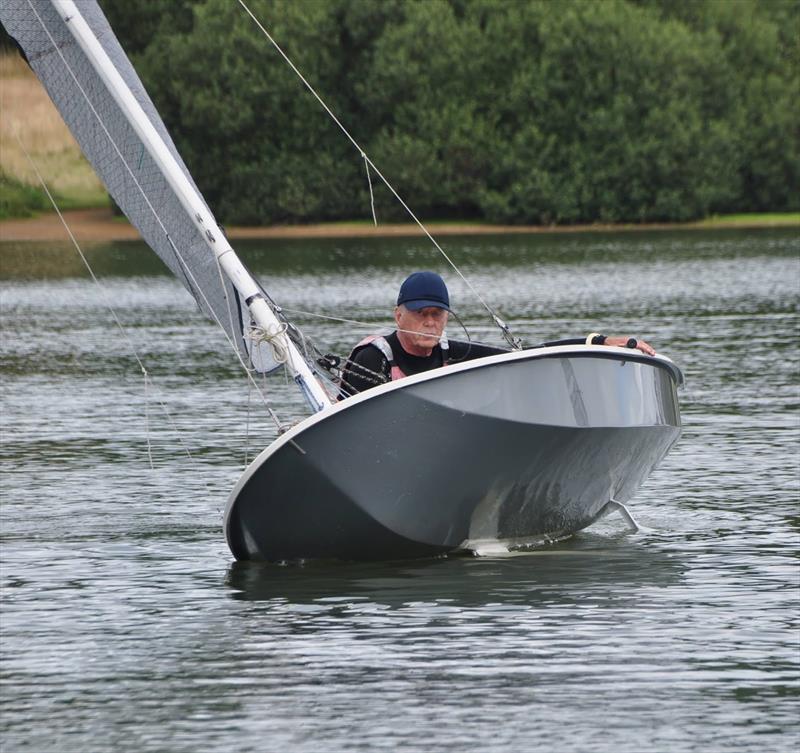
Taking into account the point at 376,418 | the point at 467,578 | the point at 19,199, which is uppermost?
the point at 376,418

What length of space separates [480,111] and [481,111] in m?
0.13

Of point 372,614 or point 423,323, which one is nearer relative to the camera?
point 372,614

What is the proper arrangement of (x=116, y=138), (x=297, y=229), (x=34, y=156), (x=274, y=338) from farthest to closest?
(x=34, y=156)
(x=297, y=229)
(x=116, y=138)
(x=274, y=338)

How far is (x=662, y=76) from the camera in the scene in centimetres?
9556

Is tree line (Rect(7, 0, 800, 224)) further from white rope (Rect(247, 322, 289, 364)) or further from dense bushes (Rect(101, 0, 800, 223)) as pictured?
white rope (Rect(247, 322, 289, 364))

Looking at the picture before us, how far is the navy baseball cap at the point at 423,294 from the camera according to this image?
41.0ft

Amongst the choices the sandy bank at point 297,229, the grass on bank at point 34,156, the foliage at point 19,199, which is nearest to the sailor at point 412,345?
the sandy bank at point 297,229

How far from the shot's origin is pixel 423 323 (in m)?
12.7

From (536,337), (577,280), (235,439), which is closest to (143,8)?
(577,280)

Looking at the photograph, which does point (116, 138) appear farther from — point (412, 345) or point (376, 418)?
point (376, 418)

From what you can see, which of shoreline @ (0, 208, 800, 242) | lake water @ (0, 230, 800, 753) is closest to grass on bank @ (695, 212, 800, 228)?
shoreline @ (0, 208, 800, 242)

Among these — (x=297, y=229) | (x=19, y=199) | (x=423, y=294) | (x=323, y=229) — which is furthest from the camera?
(x=297, y=229)

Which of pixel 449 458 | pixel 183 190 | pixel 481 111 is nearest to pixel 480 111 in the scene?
pixel 481 111

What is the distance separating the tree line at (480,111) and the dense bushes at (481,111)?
10cm
